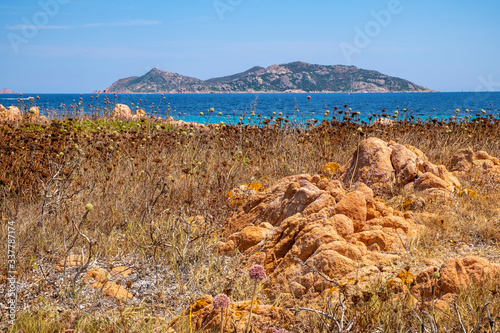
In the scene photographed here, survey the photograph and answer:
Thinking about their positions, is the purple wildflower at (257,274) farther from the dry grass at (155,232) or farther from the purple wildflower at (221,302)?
the dry grass at (155,232)

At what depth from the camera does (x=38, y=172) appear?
568 centimetres

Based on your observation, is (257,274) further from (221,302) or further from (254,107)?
(254,107)

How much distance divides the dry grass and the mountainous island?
406 ft

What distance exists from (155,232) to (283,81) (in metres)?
164

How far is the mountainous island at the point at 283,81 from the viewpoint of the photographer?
135250 millimetres

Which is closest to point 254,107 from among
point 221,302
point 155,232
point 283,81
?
point 155,232

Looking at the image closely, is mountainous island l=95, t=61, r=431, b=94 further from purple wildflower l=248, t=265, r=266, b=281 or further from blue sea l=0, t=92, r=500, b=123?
purple wildflower l=248, t=265, r=266, b=281

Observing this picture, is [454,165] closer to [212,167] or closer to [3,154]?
[212,167]

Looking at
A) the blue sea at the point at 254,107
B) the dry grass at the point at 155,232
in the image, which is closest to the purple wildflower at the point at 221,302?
the dry grass at the point at 155,232

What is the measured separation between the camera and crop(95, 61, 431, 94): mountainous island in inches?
5325

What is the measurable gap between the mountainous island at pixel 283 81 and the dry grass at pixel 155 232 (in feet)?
406

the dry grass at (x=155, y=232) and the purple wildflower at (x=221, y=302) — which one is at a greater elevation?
the purple wildflower at (x=221, y=302)

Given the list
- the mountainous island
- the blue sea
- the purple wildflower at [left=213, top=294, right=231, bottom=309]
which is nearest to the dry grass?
the purple wildflower at [left=213, top=294, right=231, bottom=309]

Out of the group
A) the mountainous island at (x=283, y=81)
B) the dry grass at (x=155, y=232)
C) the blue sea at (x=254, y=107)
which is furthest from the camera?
the mountainous island at (x=283, y=81)
